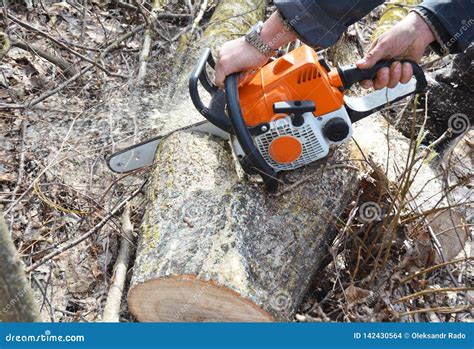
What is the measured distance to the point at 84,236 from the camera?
2537 mm

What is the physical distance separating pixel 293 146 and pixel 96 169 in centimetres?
131

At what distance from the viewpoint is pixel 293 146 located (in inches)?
88.8

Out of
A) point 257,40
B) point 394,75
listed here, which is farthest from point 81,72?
point 394,75

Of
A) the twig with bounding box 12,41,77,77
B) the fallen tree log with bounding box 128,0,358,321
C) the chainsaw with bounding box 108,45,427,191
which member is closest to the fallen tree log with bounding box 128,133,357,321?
the fallen tree log with bounding box 128,0,358,321

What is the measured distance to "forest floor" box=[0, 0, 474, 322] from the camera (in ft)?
7.94

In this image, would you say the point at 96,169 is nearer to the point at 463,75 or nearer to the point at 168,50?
the point at 168,50

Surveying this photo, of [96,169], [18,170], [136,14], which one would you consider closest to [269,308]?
[96,169]

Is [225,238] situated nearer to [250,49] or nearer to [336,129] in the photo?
[336,129]

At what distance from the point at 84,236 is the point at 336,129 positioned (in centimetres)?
128

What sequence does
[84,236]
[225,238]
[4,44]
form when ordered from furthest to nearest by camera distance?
[4,44] → [84,236] → [225,238]

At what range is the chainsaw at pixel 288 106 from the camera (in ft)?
7.13

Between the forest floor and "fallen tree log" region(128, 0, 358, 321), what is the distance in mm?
154

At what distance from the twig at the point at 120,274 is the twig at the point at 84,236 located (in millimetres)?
51

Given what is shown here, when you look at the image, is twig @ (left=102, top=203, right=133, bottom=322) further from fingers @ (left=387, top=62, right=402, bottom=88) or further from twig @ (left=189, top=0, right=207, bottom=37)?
twig @ (left=189, top=0, right=207, bottom=37)
